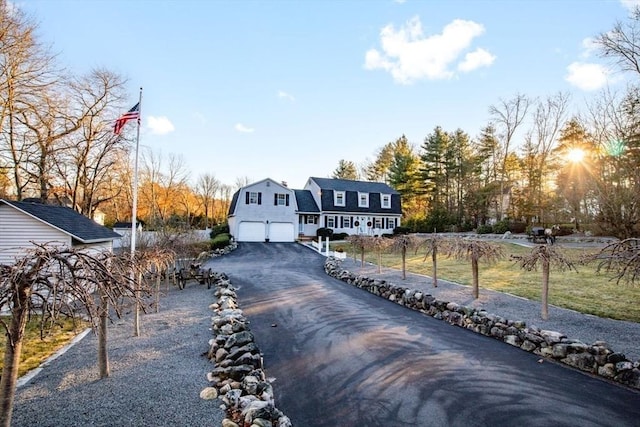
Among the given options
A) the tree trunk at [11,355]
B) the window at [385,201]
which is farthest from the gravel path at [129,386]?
the window at [385,201]

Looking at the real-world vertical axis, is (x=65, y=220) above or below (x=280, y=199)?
below

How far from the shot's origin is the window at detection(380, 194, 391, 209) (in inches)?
1347

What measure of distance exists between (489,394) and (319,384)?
8.86 ft

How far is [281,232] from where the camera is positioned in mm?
29469

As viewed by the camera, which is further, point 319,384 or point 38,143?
point 38,143

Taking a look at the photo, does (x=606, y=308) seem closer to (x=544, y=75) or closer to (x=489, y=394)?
(x=489, y=394)

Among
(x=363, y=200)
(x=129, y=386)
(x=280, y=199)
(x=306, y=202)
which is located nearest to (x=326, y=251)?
(x=280, y=199)

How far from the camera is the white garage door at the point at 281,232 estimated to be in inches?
1149

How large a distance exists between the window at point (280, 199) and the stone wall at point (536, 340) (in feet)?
67.0

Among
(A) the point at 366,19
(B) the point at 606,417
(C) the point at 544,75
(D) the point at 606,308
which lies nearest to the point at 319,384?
(B) the point at 606,417

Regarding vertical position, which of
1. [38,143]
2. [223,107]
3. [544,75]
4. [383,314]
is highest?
[544,75]

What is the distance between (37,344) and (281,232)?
22.6m

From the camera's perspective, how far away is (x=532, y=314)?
8477 millimetres

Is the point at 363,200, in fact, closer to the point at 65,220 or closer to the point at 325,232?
the point at 325,232
